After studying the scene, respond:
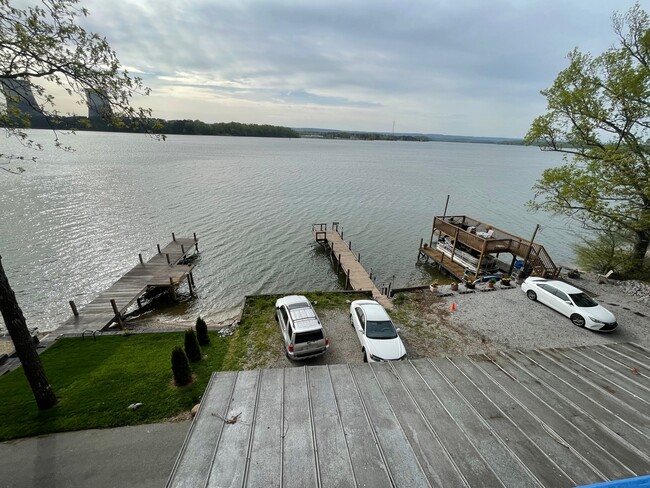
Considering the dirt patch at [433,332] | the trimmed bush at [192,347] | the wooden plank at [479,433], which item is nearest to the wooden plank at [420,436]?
the wooden plank at [479,433]

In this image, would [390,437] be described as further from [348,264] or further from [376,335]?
[348,264]

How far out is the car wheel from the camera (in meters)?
14.5

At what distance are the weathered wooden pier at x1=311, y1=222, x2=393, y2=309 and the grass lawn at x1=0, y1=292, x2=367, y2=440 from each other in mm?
8054

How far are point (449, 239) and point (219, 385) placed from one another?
2631cm

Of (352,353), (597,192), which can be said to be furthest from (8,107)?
(597,192)

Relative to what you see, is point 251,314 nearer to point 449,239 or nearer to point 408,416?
→ point 408,416

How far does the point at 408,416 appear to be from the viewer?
5.61 meters

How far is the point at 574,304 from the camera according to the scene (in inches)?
586

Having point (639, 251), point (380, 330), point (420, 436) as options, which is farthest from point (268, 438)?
point (639, 251)

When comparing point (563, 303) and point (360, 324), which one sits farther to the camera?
point (563, 303)

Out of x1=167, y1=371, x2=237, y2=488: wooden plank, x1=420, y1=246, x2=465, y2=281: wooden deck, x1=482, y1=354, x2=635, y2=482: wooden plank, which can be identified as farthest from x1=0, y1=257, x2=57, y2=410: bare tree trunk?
x1=420, y1=246, x2=465, y2=281: wooden deck

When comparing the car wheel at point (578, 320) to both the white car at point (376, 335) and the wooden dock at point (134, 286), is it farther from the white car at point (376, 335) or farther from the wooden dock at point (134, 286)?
the wooden dock at point (134, 286)

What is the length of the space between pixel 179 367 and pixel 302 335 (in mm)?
4560

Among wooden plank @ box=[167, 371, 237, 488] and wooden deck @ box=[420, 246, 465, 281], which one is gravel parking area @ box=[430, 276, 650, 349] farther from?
wooden plank @ box=[167, 371, 237, 488]
